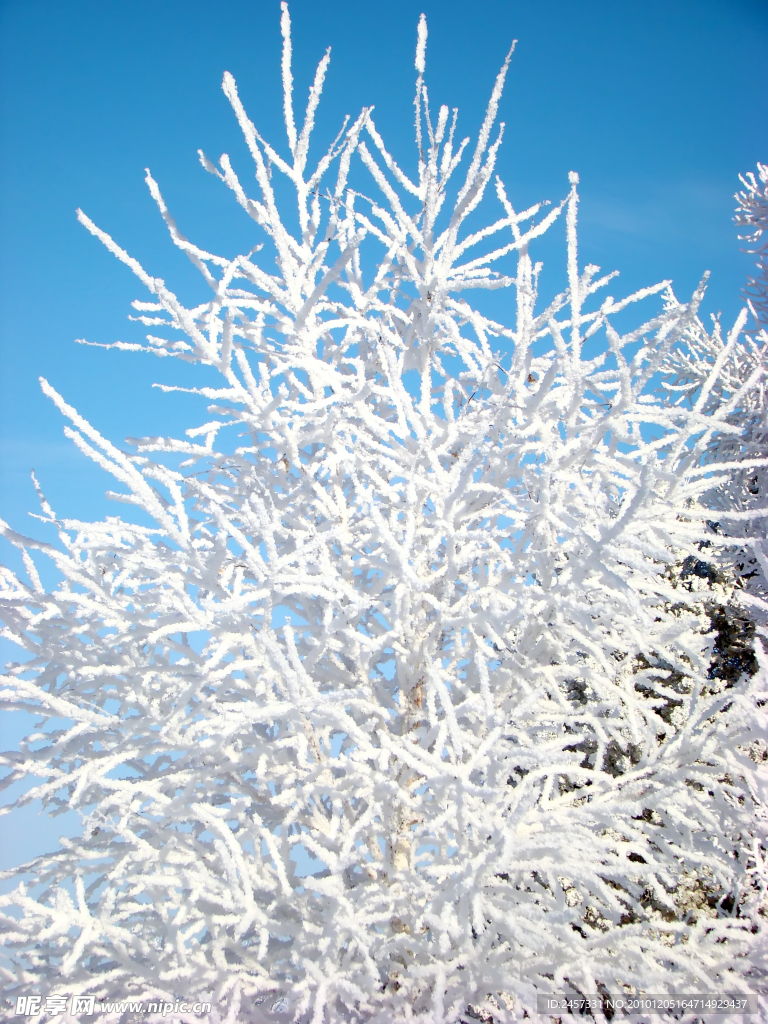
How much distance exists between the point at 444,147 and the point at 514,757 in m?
3.56

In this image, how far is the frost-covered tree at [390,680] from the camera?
9.96 ft

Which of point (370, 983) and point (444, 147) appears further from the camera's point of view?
point (444, 147)

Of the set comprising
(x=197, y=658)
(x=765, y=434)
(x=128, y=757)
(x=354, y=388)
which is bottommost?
(x=128, y=757)

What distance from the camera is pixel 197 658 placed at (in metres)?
3.55

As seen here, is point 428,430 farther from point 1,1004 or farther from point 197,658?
point 1,1004

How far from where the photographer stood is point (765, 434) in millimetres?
10406

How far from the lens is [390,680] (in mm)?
4176

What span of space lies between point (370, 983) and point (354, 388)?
3063mm

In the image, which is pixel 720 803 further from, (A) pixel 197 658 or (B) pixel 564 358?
(A) pixel 197 658

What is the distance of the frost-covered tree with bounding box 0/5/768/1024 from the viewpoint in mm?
3035

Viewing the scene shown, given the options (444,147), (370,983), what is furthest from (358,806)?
(444,147)

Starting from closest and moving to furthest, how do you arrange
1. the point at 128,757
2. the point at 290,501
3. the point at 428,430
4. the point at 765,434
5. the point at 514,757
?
the point at 514,757 → the point at 128,757 → the point at 428,430 → the point at 290,501 → the point at 765,434

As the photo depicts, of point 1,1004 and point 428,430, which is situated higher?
point 428,430

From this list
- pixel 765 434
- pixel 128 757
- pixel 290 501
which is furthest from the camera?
pixel 765 434
